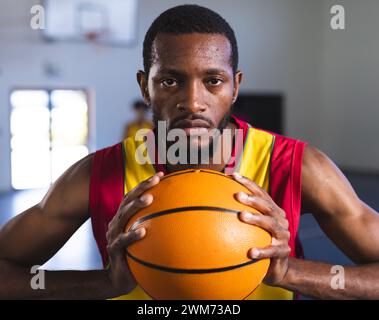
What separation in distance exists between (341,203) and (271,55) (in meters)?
9.49

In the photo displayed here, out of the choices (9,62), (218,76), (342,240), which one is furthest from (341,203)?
(9,62)

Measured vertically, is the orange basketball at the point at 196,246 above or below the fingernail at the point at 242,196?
below

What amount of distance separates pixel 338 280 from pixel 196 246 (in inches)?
21.8

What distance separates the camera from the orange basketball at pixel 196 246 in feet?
4.09

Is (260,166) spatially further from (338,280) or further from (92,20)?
(92,20)

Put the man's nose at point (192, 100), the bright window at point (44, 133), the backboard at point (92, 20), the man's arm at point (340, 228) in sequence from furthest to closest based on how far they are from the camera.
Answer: the bright window at point (44, 133), the backboard at point (92, 20), the man's arm at point (340, 228), the man's nose at point (192, 100)

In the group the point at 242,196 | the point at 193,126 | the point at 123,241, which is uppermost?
the point at 193,126

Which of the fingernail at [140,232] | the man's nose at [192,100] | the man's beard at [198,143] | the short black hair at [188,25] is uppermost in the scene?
the short black hair at [188,25]

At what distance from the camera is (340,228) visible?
1.64 meters

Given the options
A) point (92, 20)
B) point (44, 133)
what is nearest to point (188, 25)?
point (92, 20)

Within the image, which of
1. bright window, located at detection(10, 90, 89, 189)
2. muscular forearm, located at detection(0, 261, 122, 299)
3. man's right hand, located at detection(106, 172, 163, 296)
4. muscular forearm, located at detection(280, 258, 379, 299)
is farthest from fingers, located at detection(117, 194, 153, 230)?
bright window, located at detection(10, 90, 89, 189)

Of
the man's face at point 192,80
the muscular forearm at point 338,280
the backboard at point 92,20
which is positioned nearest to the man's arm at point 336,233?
the muscular forearm at point 338,280

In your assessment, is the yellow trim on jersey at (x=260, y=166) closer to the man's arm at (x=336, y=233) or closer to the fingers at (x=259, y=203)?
the man's arm at (x=336, y=233)

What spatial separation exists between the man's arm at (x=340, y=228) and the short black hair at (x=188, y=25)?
412 millimetres
